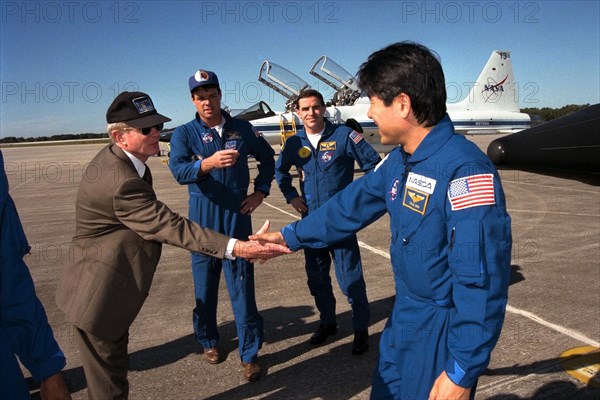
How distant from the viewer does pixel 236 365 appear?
3650 millimetres

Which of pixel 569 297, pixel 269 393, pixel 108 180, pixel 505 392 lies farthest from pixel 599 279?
pixel 108 180

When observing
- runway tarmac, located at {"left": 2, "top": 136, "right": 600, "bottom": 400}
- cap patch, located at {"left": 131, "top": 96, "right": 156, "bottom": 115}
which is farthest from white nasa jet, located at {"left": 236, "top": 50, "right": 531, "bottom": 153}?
cap patch, located at {"left": 131, "top": 96, "right": 156, "bottom": 115}

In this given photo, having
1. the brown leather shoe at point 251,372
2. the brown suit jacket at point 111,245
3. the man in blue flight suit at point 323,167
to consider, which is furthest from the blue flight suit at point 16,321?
the man in blue flight suit at point 323,167

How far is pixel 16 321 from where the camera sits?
1.56 m

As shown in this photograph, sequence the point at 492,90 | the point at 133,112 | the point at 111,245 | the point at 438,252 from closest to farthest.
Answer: the point at 438,252, the point at 111,245, the point at 133,112, the point at 492,90

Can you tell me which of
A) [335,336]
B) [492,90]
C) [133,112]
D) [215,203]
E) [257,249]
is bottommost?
[335,336]

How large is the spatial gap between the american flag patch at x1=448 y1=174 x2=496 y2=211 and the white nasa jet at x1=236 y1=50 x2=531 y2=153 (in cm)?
716

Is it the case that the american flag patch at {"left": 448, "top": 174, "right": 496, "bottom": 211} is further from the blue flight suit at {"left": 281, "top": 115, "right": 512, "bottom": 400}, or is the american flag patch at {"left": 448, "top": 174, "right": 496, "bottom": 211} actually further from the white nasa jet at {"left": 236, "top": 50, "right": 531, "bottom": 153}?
the white nasa jet at {"left": 236, "top": 50, "right": 531, "bottom": 153}

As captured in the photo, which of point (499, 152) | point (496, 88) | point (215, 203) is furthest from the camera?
point (496, 88)

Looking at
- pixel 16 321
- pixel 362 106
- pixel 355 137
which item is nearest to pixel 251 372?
pixel 16 321

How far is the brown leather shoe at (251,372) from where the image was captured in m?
3.39

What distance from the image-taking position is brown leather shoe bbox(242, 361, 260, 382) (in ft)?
11.1

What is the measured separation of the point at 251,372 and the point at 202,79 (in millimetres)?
2450

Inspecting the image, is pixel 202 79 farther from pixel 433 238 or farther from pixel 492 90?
pixel 492 90
